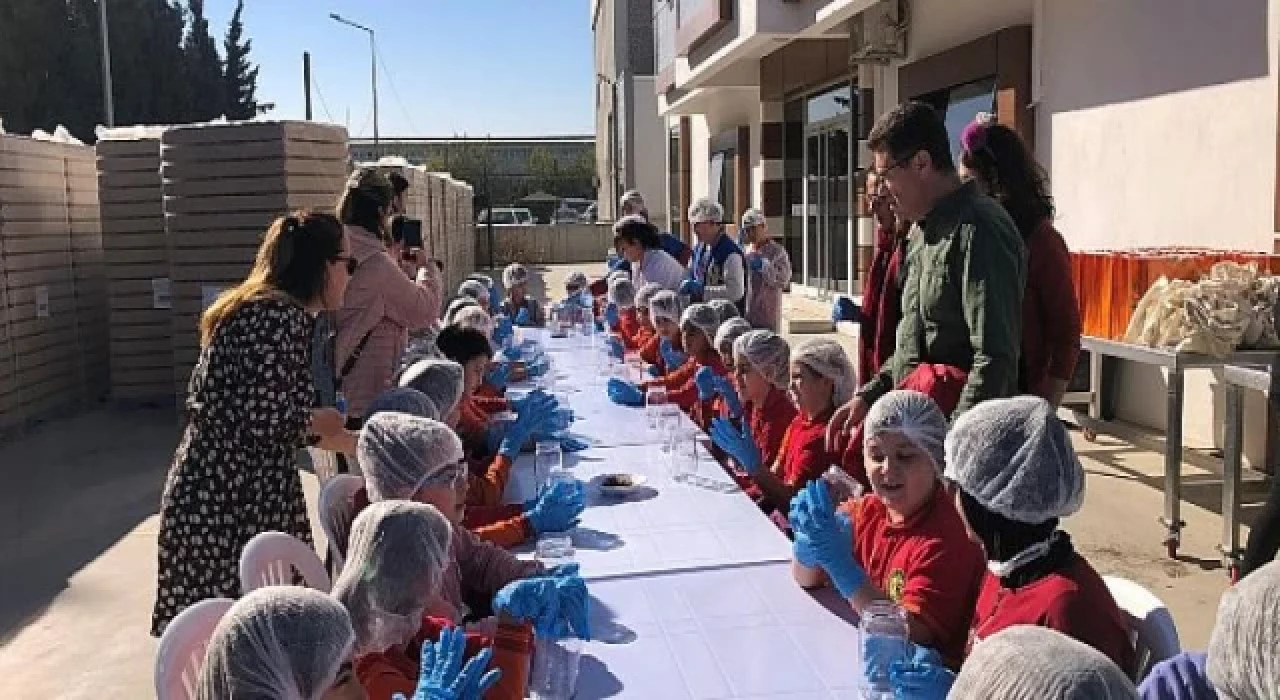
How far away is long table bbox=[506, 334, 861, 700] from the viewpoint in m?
2.04

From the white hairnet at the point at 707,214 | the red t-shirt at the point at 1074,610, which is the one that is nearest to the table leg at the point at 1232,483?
the red t-shirt at the point at 1074,610

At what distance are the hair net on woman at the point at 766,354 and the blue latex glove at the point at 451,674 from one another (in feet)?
7.81

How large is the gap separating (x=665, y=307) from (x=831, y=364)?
2559mm

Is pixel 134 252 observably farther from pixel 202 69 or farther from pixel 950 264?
pixel 202 69

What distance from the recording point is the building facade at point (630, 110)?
33.5m

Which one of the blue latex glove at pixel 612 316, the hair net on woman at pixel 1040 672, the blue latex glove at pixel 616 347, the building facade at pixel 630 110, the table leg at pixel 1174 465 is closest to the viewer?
the hair net on woman at pixel 1040 672

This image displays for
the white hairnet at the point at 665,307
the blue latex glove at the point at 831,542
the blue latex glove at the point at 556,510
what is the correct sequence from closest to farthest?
1. the blue latex glove at the point at 831,542
2. the blue latex glove at the point at 556,510
3. the white hairnet at the point at 665,307

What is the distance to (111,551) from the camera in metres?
5.51

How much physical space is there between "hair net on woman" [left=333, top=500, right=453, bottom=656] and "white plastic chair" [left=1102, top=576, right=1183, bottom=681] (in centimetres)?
118

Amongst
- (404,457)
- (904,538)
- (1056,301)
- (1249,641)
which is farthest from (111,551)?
(1249,641)

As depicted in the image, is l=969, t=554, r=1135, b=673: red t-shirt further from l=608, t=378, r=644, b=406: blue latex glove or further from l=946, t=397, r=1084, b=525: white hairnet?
l=608, t=378, r=644, b=406: blue latex glove

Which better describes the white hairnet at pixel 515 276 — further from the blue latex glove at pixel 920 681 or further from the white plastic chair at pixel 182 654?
the blue latex glove at pixel 920 681

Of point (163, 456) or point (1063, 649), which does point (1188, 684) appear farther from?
point (163, 456)

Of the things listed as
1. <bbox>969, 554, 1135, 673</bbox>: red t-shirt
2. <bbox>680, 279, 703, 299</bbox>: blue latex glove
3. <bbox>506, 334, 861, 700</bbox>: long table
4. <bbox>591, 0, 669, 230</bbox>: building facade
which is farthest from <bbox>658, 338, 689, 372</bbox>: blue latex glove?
<bbox>591, 0, 669, 230</bbox>: building facade
